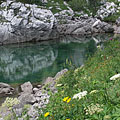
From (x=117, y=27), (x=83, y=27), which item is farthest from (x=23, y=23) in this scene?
(x=117, y=27)

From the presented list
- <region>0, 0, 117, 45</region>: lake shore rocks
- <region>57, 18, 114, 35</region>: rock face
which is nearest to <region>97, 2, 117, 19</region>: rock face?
<region>57, 18, 114, 35</region>: rock face

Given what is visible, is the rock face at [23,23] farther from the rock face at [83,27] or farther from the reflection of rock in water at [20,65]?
the reflection of rock in water at [20,65]

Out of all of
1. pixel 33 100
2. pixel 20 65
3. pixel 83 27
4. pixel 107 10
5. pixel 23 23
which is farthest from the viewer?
pixel 107 10

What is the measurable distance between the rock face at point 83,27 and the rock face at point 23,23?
10.4 meters

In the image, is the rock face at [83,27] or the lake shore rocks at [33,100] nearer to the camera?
the lake shore rocks at [33,100]

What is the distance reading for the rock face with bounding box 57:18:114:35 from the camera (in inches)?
2418

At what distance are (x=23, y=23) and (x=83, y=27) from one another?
2398cm

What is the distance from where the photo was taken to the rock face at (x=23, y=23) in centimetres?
4516

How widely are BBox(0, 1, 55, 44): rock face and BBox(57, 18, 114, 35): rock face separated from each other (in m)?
10.4

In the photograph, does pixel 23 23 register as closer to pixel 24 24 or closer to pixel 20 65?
pixel 24 24

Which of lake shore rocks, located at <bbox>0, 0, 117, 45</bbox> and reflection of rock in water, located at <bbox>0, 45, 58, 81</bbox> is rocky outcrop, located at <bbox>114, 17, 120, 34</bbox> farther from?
reflection of rock in water, located at <bbox>0, 45, 58, 81</bbox>

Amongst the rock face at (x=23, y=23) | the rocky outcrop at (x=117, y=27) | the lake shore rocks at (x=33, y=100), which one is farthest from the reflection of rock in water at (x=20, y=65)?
the rocky outcrop at (x=117, y=27)

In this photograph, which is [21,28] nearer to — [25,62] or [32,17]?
[32,17]

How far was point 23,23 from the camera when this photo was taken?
46.5 metres
